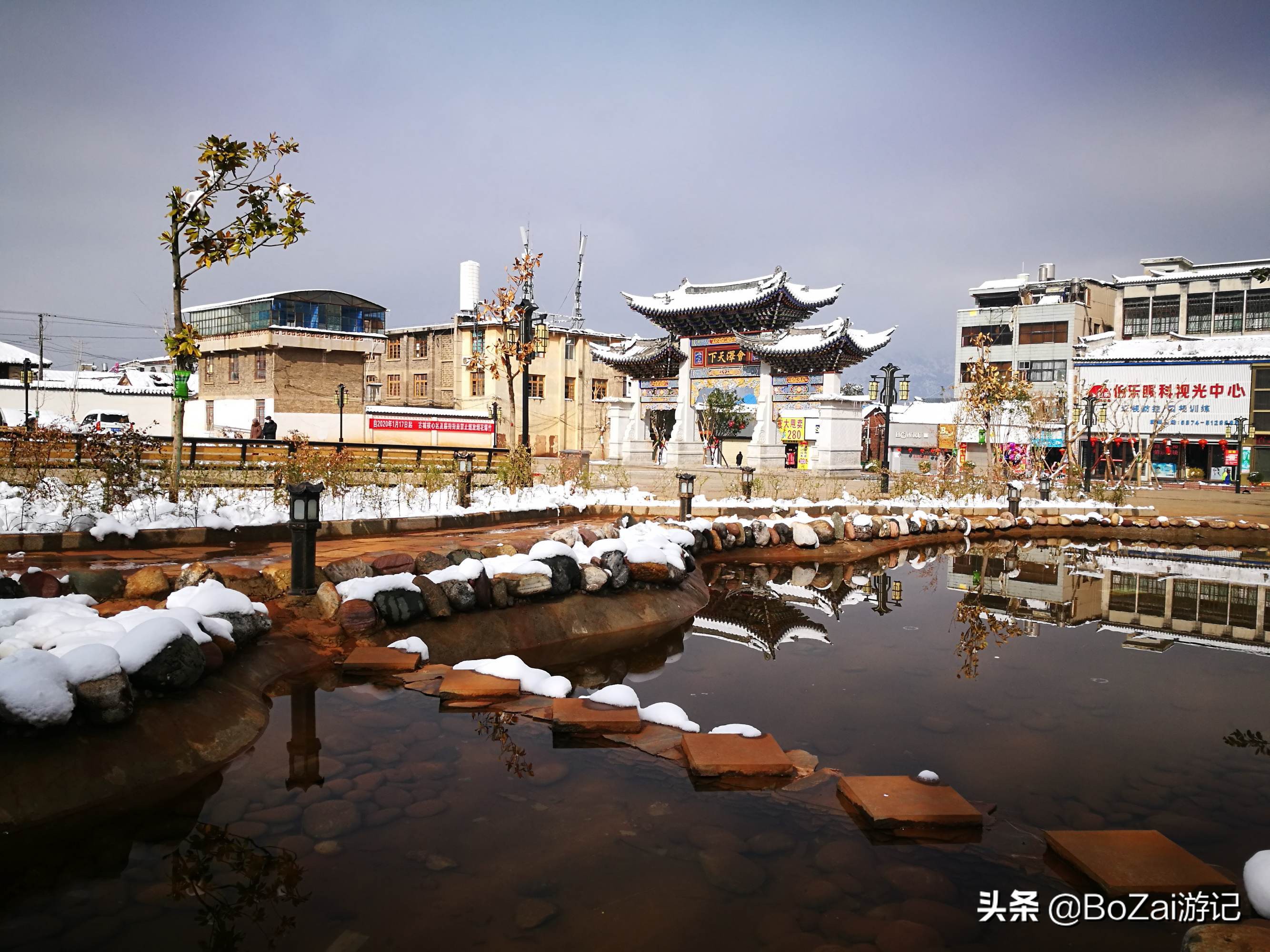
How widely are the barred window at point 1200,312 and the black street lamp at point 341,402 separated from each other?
144ft

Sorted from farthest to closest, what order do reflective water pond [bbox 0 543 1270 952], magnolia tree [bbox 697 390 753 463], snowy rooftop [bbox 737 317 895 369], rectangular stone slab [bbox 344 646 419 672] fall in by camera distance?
magnolia tree [bbox 697 390 753 463] < snowy rooftop [bbox 737 317 895 369] < rectangular stone slab [bbox 344 646 419 672] < reflective water pond [bbox 0 543 1270 952]

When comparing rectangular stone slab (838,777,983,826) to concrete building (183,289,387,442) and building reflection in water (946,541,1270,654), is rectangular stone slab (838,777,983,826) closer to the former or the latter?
building reflection in water (946,541,1270,654)

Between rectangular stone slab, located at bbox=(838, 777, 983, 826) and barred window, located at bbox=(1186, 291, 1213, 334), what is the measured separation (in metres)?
51.2

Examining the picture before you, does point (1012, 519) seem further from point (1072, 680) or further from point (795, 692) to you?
point (795, 692)

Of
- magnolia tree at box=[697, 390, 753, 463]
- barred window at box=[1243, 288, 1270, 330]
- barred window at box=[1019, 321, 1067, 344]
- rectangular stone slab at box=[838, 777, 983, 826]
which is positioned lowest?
rectangular stone slab at box=[838, 777, 983, 826]

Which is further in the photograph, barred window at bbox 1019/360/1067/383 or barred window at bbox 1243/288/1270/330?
barred window at bbox 1019/360/1067/383

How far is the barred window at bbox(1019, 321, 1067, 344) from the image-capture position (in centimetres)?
4544

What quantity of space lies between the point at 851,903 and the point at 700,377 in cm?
3125

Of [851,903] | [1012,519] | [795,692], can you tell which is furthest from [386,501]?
[1012,519]

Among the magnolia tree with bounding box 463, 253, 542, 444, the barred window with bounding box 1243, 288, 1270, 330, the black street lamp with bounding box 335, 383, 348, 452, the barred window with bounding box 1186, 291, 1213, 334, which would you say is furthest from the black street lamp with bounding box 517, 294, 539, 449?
the barred window with bounding box 1243, 288, 1270, 330

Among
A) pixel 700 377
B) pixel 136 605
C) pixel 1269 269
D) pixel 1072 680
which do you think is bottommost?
pixel 1072 680

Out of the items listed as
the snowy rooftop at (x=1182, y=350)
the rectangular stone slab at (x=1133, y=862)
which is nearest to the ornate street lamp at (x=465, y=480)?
the rectangular stone slab at (x=1133, y=862)

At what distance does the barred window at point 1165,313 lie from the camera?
1810 inches

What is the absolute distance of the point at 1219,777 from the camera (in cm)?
438
